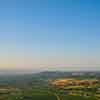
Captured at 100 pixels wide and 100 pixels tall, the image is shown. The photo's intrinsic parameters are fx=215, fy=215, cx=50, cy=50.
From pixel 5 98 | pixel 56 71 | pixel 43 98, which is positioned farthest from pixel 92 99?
pixel 56 71

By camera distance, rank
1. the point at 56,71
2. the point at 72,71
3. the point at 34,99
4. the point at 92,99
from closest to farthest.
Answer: the point at 92,99
the point at 34,99
the point at 56,71
the point at 72,71

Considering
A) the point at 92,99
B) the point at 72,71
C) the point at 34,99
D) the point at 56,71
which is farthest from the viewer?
the point at 72,71

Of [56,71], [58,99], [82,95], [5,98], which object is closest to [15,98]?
[5,98]

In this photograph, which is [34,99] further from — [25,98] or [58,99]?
[58,99]

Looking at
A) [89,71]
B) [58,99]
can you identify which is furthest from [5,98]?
[89,71]

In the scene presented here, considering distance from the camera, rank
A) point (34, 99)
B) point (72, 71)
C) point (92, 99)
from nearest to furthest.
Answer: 1. point (92, 99)
2. point (34, 99)
3. point (72, 71)

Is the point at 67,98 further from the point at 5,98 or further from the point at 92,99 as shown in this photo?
the point at 5,98

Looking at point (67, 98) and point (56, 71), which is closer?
point (67, 98)

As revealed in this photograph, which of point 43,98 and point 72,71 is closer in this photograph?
point 43,98

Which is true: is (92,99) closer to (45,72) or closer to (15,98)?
(15,98)
